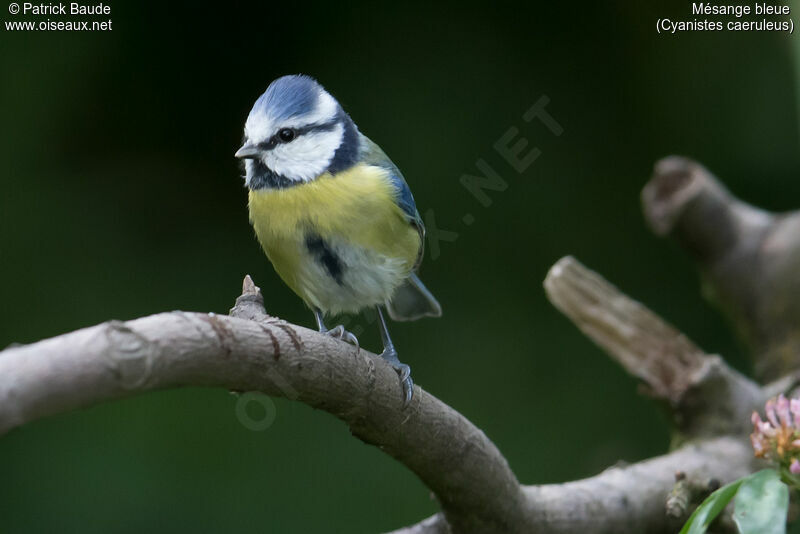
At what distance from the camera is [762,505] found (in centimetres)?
93

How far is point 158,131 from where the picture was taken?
2703 mm

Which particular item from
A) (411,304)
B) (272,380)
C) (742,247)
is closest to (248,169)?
(411,304)

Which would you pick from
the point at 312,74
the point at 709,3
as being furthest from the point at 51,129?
the point at 709,3

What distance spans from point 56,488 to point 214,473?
41 cm

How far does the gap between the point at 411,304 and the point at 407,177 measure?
85 cm

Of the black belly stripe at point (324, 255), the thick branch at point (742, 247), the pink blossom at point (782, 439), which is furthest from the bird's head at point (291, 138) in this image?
the thick branch at point (742, 247)

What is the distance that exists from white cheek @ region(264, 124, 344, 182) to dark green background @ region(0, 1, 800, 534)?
1043 millimetres

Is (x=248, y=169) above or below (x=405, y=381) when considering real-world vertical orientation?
above

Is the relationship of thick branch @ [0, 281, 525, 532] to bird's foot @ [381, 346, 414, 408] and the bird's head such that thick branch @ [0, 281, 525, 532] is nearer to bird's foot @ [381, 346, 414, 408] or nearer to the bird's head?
bird's foot @ [381, 346, 414, 408]

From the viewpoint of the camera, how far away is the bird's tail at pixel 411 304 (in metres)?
1.90

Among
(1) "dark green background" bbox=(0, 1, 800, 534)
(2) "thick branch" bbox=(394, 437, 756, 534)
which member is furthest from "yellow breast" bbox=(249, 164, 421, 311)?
(1) "dark green background" bbox=(0, 1, 800, 534)

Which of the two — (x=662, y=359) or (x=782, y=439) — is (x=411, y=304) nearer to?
(x=662, y=359)

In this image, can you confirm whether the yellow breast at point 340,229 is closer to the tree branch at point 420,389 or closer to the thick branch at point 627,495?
the tree branch at point 420,389

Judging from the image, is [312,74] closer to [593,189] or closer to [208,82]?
[208,82]
